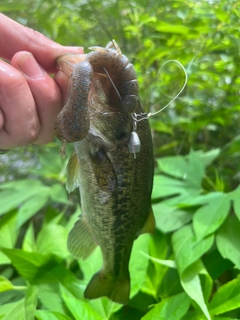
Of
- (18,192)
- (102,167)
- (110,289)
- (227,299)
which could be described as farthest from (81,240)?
(18,192)

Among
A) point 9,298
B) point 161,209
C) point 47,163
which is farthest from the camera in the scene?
point 47,163

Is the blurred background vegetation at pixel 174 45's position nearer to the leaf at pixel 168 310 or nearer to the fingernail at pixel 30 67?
the fingernail at pixel 30 67

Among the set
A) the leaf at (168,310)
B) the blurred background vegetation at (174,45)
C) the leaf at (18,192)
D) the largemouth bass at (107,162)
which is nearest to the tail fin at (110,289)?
the largemouth bass at (107,162)

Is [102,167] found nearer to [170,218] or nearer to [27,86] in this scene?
[27,86]

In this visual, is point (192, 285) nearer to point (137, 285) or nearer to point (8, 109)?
point (137, 285)

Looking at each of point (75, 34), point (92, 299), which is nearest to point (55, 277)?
point (92, 299)

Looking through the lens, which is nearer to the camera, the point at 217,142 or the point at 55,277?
the point at 55,277

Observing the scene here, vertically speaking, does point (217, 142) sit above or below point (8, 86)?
below
